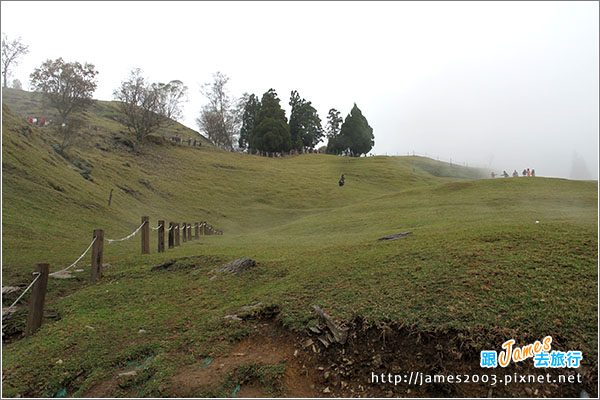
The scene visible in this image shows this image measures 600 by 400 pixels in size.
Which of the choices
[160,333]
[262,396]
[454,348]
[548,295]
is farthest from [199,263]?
[548,295]

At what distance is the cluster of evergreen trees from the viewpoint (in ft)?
243

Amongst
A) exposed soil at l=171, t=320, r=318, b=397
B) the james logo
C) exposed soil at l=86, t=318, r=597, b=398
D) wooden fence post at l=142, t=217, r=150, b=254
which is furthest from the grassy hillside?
the james logo

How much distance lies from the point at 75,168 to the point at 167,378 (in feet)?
96.4

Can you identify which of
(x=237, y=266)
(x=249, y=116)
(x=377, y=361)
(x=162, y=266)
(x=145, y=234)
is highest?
(x=249, y=116)

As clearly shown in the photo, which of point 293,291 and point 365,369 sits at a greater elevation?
point 293,291

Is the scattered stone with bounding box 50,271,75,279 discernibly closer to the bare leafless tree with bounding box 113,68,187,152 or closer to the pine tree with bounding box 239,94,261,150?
the bare leafless tree with bounding box 113,68,187,152

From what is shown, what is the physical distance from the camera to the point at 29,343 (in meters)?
5.71

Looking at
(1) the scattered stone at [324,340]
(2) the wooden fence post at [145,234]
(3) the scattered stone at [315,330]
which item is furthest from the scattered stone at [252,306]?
(2) the wooden fence post at [145,234]

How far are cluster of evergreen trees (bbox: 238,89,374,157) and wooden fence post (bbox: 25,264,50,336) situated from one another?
6783 cm

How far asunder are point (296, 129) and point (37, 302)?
8080 centimetres

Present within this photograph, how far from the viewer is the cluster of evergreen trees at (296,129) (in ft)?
243

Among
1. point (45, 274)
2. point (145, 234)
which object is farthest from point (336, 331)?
point (145, 234)

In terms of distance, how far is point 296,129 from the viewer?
8494 centimetres

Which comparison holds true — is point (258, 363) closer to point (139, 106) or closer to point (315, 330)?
point (315, 330)
